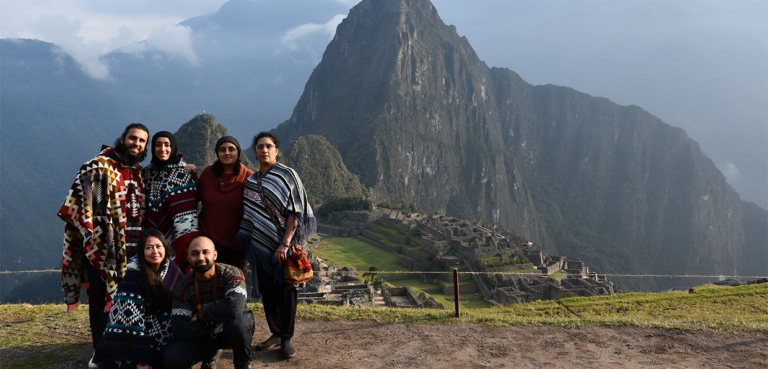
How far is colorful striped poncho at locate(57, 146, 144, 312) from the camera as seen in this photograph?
3695 millimetres

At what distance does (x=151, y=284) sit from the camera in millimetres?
3455

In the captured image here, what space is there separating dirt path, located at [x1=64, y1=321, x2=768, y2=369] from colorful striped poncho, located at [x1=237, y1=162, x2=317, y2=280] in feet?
3.53

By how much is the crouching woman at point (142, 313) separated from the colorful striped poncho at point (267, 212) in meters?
0.74

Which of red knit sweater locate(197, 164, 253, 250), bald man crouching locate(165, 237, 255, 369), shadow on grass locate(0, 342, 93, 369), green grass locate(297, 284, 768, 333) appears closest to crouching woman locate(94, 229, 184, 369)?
bald man crouching locate(165, 237, 255, 369)

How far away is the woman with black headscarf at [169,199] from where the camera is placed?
4.01 m

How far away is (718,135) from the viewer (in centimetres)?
18600

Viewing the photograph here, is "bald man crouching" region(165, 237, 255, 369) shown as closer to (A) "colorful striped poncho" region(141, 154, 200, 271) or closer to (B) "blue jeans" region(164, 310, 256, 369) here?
(B) "blue jeans" region(164, 310, 256, 369)

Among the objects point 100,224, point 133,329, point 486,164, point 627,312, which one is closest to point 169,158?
point 100,224

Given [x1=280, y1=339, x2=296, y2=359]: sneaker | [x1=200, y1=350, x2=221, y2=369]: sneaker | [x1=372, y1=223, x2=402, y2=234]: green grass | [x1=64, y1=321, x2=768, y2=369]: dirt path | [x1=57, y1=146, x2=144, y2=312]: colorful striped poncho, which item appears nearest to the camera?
[x1=57, y1=146, x2=144, y2=312]: colorful striped poncho

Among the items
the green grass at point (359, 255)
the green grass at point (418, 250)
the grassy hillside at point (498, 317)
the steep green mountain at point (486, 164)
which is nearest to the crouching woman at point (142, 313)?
the grassy hillside at point (498, 317)

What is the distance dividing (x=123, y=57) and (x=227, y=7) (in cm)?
5288

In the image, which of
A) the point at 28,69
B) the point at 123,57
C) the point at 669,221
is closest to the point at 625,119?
the point at 669,221

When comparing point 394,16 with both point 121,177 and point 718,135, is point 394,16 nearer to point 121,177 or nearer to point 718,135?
point 121,177

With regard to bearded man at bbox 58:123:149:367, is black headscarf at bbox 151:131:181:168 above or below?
above
